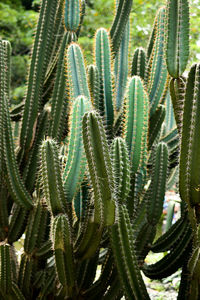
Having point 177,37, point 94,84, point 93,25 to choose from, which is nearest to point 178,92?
point 177,37

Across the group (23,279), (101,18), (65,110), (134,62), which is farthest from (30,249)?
(101,18)

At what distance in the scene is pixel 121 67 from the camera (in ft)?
12.1

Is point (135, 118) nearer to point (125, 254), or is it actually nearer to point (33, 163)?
point (125, 254)

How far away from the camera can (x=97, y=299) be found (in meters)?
2.89

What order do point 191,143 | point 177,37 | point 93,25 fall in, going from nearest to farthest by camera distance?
point 191,143, point 177,37, point 93,25

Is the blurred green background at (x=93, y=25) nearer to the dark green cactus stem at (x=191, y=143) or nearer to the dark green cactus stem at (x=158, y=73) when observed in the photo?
the dark green cactus stem at (x=158, y=73)

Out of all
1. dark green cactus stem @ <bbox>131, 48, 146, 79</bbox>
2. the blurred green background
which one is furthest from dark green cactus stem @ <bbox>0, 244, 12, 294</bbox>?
the blurred green background

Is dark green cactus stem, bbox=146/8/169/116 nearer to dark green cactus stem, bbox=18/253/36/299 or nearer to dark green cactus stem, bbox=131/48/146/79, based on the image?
dark green cactus stem, bbox=131/48/146/79

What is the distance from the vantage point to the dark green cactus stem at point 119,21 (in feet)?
11.9

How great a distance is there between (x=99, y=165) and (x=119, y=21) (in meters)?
1.85

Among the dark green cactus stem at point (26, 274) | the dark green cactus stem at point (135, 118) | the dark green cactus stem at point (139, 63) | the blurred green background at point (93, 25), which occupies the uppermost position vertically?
the blurred green background at point (93, 25)

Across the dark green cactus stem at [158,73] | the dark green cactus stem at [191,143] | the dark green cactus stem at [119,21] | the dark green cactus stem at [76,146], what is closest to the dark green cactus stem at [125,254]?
the dark green cactus stem at [76,146]

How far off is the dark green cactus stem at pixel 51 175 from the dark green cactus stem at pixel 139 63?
109cm

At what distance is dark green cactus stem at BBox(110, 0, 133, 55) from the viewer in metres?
3.64
